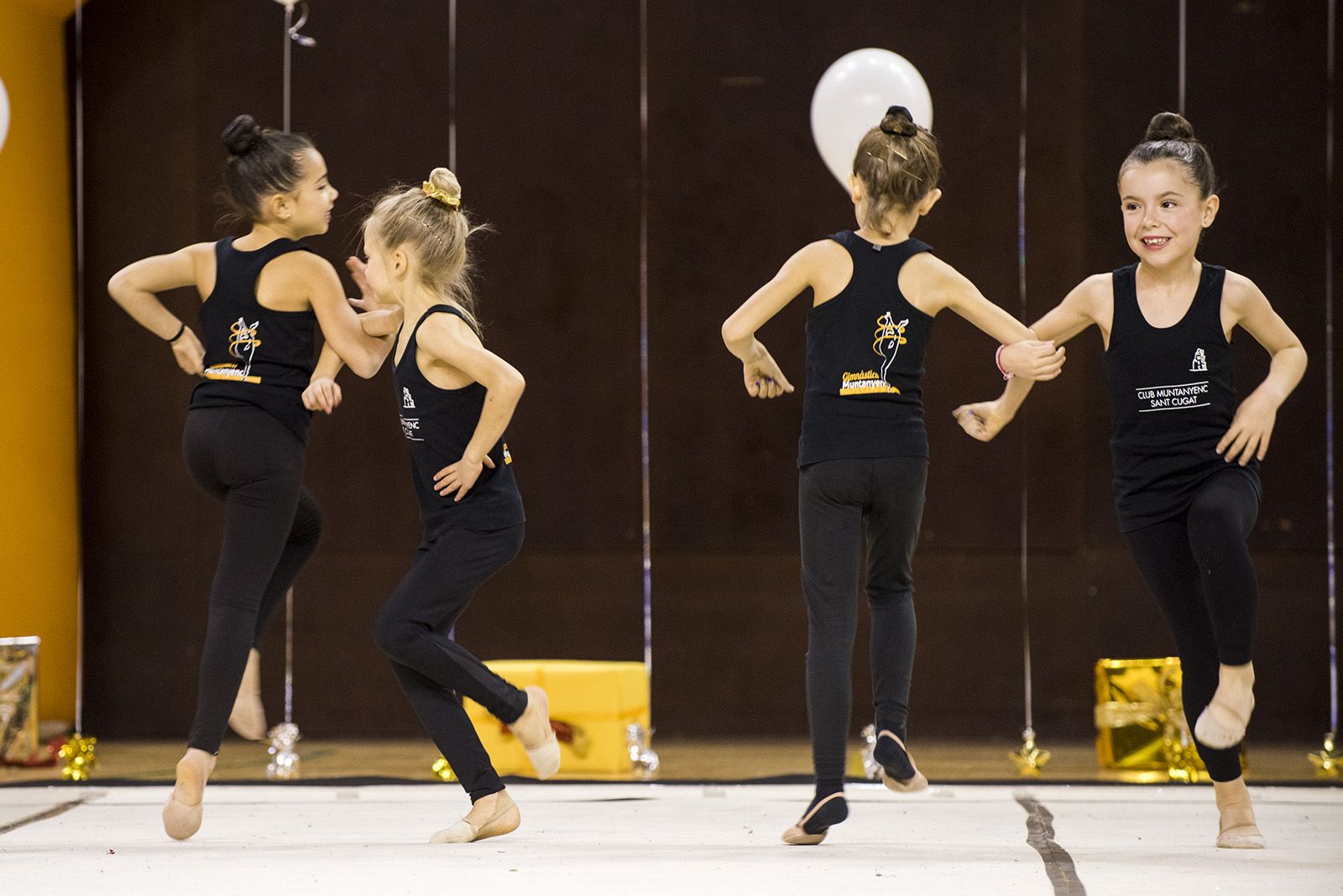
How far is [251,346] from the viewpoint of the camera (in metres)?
2.87

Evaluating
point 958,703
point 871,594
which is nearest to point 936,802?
point 871,594

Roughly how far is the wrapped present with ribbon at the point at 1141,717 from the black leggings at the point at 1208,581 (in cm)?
178

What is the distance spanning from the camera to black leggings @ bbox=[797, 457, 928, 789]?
2670 mm

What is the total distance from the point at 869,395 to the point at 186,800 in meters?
1.49

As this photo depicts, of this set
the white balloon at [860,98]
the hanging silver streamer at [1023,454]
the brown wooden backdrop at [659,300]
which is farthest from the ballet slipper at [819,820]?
the hanging silver streamer at [1023,454]

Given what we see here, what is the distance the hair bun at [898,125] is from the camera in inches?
107

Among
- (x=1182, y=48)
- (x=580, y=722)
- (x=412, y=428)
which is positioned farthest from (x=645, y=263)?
(x=412, y=428)

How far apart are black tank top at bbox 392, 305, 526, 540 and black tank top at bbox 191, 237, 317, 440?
0.27 m

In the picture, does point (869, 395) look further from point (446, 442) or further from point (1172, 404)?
point (446, 442)

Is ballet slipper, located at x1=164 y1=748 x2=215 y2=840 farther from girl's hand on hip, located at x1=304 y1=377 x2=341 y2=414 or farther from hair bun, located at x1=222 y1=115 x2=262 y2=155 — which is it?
hair bun, located at x1=222 y1=115 x2=262 y2=155

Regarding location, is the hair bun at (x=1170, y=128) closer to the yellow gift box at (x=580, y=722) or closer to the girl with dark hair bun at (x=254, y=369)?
the girl with dark hair bun at (x=254, y=369)

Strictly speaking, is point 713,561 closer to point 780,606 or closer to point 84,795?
point 780,606

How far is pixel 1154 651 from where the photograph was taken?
16.5ft

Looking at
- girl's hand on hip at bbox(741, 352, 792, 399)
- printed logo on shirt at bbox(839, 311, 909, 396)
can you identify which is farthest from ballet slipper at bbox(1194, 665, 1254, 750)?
girl's hand on hip at bbox(741, 352, 792, 399)
